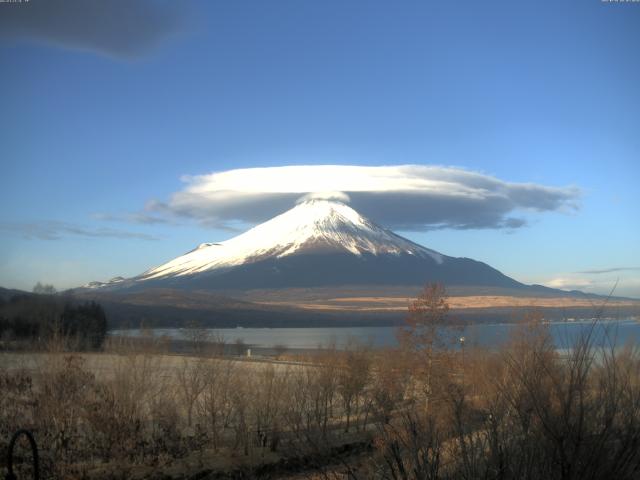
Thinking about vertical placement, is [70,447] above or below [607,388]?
below

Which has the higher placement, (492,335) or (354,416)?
(492,335)

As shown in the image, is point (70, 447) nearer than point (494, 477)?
No

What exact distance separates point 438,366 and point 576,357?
20.1 m

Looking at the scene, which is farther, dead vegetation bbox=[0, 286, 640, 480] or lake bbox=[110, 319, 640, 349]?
lake bbox=[110, 319, 640, 349]

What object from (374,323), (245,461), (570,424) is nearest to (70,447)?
(245,461)

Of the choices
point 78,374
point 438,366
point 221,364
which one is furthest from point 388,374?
point 78,374

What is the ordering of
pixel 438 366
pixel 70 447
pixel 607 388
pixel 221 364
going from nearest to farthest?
1. pixel 607 388
2. pixel 70 447
3. pixel 221 364
4. pixel 438 366

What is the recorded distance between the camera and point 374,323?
556 ft

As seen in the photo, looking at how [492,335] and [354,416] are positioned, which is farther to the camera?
[492,335]

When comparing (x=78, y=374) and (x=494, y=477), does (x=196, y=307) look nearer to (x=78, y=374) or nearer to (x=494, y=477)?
(x=78, y=374)

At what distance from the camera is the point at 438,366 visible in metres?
25.8

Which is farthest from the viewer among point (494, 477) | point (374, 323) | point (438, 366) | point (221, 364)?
point (374, 323)

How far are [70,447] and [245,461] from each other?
443 cm

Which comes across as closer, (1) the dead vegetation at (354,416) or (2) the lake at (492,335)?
(1) the dead vegetation at (354,416)
